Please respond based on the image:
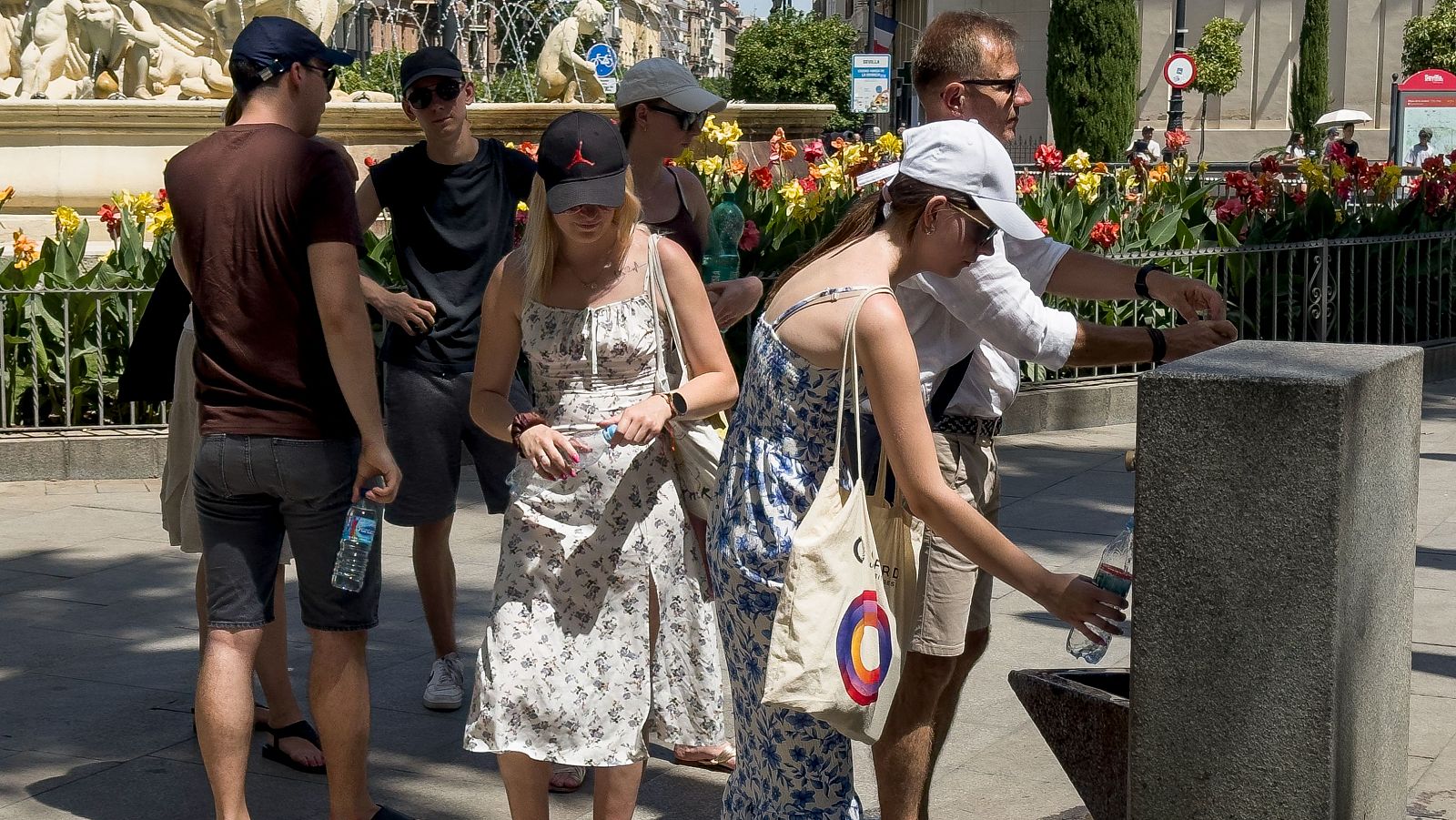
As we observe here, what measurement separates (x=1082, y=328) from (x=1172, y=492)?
96 cm

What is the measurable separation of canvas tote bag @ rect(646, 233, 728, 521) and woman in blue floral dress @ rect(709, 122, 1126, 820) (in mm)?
513

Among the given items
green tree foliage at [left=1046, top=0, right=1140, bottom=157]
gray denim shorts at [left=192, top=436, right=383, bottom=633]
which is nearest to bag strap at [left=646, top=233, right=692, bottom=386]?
gray denim shorts at [left=192, top=436, right=383, bottom=633]

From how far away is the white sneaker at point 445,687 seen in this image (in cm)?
503

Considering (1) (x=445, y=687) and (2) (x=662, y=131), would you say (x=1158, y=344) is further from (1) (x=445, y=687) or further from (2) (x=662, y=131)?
(1) (x=445, y=687)

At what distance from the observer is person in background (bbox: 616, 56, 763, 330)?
4.55 m

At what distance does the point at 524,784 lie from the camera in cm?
361

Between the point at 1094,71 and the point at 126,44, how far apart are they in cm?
2447

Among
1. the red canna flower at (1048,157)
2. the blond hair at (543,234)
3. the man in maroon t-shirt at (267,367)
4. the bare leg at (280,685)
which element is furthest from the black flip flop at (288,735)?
the red canna flower at (1048,157)

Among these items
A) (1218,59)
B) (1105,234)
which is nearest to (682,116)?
(1105,234)

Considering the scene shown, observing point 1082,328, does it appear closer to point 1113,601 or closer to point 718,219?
point 1113,601

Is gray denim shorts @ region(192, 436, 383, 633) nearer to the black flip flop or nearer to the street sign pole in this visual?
the black flip flop

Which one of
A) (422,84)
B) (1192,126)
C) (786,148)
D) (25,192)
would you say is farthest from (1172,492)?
(1192,126)

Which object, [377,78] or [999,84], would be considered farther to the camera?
[377,78]

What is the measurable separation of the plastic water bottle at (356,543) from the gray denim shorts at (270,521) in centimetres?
9
